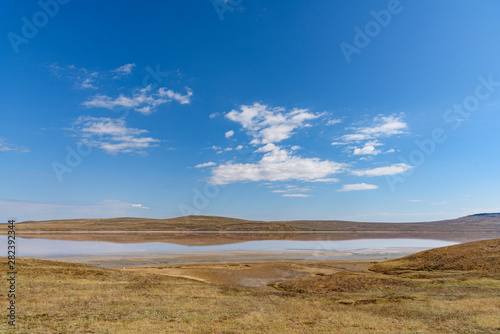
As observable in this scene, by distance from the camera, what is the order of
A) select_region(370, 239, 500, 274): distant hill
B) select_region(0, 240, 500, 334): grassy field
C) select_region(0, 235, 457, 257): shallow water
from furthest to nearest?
select_region(0, 235, 457, 257): shallow water → select_region(370, 239, 500, 274): distant hill → select_region(0, 240, 500, 334): grassy field

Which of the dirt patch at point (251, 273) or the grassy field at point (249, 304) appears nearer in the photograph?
the grassy field at point (249, 304)

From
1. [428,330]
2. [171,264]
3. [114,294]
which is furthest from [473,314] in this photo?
[171,264]

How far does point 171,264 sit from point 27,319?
116 ft

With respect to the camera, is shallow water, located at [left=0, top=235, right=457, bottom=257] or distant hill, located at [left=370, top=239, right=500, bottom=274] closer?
distant hill, located at [left=370, top=239, right=500, bottom=274]

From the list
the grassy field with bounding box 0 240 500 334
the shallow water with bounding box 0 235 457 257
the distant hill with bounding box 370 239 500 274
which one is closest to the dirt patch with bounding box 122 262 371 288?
the grassy field with bounding box 0 240 500 334

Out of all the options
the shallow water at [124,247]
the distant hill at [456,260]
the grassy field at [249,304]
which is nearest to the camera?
the grassy field at [249,304]

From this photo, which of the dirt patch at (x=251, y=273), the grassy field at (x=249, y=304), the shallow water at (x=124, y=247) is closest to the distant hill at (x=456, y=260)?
the grassy field at (x=249, y=304)

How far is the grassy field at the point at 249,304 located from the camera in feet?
53.0

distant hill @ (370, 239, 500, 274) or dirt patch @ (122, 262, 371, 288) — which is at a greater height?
distant hill @ (370, 239, 500, 274)

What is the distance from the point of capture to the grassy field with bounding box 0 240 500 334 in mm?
16141

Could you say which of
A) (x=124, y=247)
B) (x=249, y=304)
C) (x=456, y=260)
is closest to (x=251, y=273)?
(x=249, y=304)

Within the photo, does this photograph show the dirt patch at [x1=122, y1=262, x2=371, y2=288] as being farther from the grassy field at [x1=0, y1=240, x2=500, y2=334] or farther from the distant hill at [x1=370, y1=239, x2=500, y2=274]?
the distant hill at [x1=370, y1=239, x2=500, y2=274]

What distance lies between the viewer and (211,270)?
43.3 metres

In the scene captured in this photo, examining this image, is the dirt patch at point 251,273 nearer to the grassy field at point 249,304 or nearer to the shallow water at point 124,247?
the grassy field at point 249,304
